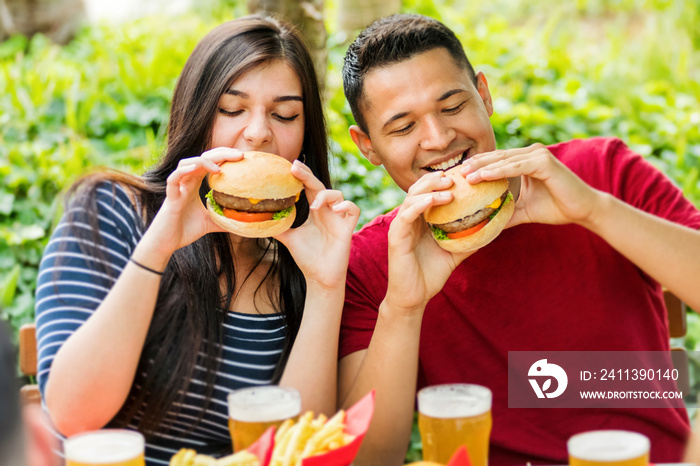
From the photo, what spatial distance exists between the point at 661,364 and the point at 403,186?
4.60ft

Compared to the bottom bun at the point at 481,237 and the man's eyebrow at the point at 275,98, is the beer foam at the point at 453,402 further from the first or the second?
the man's eyebrow at the point at 275,98

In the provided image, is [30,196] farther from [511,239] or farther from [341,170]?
[511,239]

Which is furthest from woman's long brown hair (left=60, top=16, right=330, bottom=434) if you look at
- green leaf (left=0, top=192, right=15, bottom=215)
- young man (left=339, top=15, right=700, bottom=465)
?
green leaf (left=0, top=192, right=15, bottom=215)

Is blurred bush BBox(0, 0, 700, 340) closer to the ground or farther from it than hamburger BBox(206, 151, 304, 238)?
farther from it

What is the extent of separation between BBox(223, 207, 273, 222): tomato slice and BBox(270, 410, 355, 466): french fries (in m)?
1.04

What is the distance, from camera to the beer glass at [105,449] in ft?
5.07

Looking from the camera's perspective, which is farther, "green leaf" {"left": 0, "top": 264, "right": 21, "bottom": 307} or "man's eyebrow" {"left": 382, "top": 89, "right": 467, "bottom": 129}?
"green leaf" {"left": 0, "top": 264, "right": 21, "bottom": 307}

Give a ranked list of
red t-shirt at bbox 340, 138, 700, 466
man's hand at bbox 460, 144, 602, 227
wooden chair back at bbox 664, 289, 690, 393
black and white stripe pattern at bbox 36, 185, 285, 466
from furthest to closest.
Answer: wooden chair back at bbox 664, 289, 690, 393 < red t-shirt at bbox 340, 138, 700, 466 < man's hand at bbox 460, 144, 602, 227 < black and white stripe pattern at bbox 36, 185, 285, 466

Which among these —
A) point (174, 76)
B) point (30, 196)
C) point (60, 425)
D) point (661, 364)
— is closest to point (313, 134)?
point (60, 425)

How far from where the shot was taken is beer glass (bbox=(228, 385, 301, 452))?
1.72 meters

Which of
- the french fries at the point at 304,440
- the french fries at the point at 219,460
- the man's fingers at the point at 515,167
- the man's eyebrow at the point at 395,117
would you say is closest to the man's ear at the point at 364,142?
the man's eyebrow at the point at 395,117

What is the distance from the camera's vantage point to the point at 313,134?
Answer: 3.02m

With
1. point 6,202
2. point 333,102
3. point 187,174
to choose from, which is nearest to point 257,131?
point 187,174

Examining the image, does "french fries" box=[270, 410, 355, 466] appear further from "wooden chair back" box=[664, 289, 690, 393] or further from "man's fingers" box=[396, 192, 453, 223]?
"wooden chair back" box=[664, 289, 690, 393]
